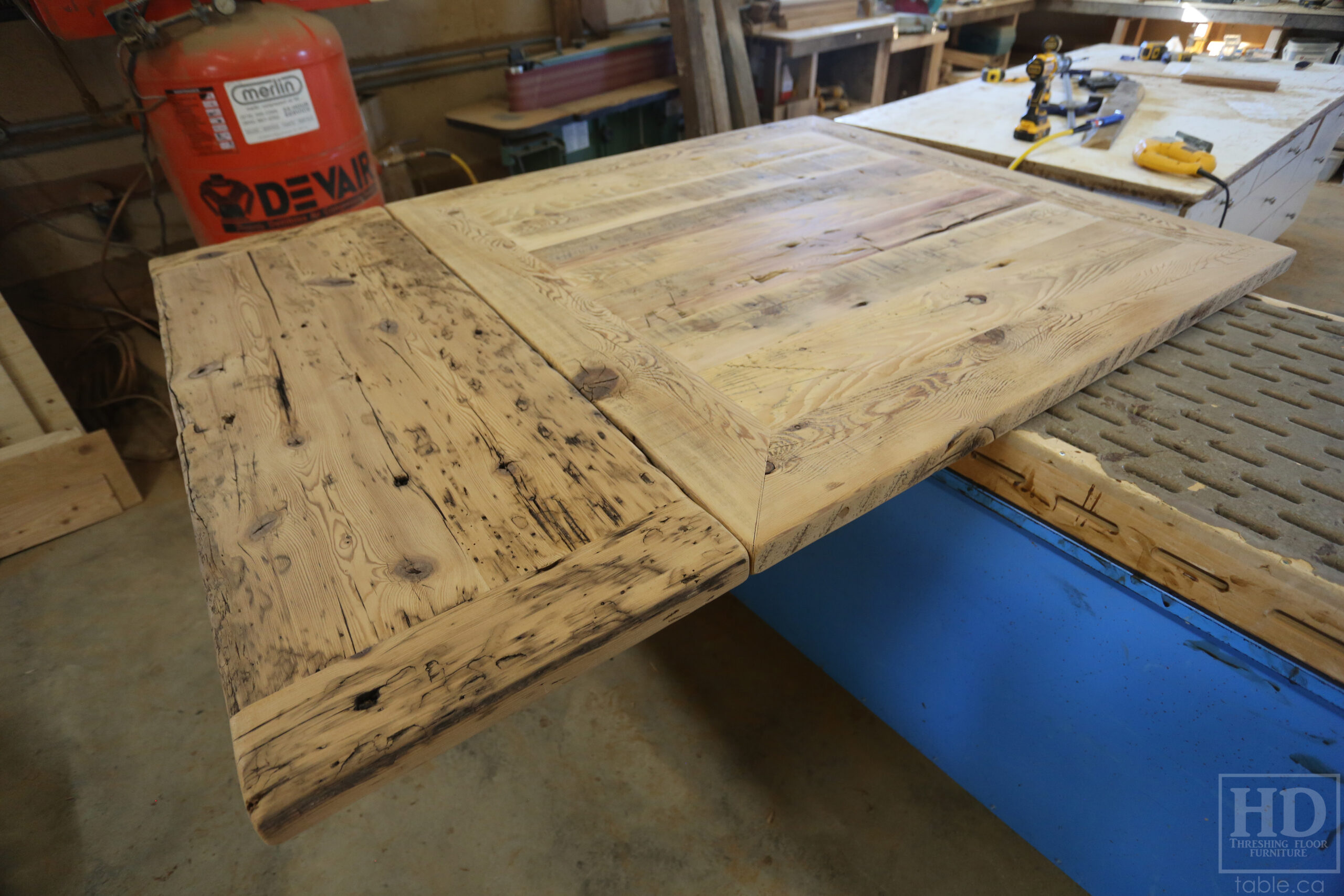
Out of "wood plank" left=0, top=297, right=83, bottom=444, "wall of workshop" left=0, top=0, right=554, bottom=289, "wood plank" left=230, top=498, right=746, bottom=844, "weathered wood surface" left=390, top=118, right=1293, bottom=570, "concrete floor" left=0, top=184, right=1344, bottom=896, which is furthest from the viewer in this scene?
"wall of workshop" left=0, top=0, right=554, bottom=289

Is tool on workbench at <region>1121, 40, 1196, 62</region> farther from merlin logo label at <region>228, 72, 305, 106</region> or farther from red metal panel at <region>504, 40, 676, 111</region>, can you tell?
merlin logo label at <region>228, 72, 305, 106</region>

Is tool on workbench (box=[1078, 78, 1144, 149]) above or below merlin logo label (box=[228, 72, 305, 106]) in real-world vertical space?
below

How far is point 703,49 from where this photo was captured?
9.10 feet

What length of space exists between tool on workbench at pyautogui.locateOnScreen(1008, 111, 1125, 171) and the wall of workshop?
2135mm

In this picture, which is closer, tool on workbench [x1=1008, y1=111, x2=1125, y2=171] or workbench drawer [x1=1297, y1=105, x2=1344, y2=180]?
tool on workbench [x1=1008, y1=111, x2=1125, y2=171]

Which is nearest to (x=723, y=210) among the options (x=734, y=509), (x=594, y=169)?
(x=594, y=169)

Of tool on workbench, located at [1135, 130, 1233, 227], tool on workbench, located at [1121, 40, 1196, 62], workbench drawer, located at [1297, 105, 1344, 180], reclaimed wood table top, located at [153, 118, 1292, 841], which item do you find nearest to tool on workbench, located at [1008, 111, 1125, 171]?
tool on workbench, located at [1135, 130, 1233, 227]

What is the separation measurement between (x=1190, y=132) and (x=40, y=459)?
3.12m

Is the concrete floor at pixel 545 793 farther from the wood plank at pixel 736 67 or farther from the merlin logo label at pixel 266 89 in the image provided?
the wood plank at pixel 736 67

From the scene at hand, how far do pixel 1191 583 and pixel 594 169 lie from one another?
129 centimetres

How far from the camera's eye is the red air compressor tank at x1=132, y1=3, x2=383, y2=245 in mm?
1588

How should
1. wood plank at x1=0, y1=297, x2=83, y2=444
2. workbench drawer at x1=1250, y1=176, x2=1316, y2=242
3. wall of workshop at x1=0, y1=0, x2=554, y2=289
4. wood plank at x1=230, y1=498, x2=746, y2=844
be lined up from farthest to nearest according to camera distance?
→ workbench drawer at x1=1250, y1=176, x2=1316, y2=242 < wall of workshop at x1=0, y1=0, x2=554, y2=289 < wood plank at x1=0, y1=297, x2=83, y2=444 < wood plank at x1=230, y1=498, x2=746, y2=844

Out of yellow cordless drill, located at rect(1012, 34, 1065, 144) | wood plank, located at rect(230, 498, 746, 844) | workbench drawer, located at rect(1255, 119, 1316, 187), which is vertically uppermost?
yellow cordless drill, located at rect(1012, 34, 1065, 144)

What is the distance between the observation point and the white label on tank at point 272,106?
1.62 m
